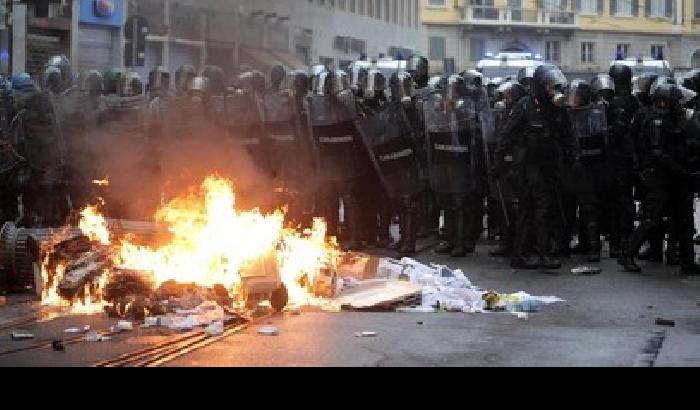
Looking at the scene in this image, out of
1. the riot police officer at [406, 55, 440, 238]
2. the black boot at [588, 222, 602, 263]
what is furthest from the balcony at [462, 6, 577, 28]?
the black boot at [588, 222, 602, 263]

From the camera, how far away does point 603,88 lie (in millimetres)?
10047

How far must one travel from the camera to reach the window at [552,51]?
12273mm

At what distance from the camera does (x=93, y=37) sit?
875 centimetres

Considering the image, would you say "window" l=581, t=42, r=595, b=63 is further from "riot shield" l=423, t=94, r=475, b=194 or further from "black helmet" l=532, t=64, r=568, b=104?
"black helmet" l=532, t=64, r=568, b=104

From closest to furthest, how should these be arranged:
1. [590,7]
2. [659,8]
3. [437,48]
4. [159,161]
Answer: [159,161] → [659,8] → [437,48] → [590,7]

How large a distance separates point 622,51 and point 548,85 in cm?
330

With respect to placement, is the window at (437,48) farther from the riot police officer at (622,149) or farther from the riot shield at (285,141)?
the riot police officer at (622,149)

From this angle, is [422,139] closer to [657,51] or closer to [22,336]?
[657,51]

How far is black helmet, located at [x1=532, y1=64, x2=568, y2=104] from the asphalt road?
6.42ft

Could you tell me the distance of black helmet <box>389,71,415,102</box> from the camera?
1018 centimetres

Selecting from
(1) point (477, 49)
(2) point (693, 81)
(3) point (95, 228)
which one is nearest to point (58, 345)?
(3) point (95, 228)

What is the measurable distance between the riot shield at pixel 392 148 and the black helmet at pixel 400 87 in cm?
10

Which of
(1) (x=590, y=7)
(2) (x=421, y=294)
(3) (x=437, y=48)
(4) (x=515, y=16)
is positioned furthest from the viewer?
(4) (x=515, y=16)

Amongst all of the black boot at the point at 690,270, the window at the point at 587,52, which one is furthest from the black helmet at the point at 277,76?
the window at the point at 587,52
